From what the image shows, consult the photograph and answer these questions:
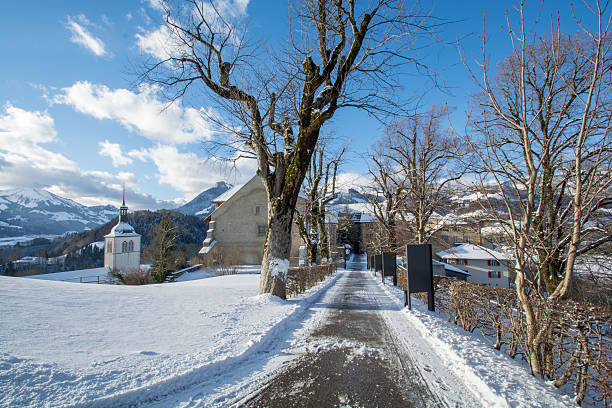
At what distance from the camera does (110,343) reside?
384 centimetres

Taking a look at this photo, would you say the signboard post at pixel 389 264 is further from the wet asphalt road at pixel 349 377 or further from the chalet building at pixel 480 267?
the chalet building at pixel 480 267

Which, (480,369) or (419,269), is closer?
(480,369)

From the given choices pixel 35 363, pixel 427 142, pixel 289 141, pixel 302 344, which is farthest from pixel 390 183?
pixel 35 363

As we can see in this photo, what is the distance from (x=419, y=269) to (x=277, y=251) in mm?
3923

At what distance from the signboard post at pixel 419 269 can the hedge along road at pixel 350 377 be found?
221 cm

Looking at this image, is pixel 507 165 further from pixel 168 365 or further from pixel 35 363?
pixel 35 363

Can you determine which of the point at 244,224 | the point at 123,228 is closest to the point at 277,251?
the point at 244,224

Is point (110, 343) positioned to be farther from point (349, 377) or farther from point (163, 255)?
point (163, 255)

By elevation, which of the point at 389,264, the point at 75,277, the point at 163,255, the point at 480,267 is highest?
the point at 389,264

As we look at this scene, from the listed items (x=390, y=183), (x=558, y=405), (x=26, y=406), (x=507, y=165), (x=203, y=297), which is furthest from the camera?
(x=390, y=183)

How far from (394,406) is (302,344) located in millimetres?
2036

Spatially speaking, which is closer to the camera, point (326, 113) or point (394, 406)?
point (394, 406)

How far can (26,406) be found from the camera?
231cm

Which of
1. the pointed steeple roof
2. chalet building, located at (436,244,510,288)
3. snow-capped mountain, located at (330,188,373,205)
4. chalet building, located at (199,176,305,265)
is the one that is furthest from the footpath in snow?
the pointed steeple roof
